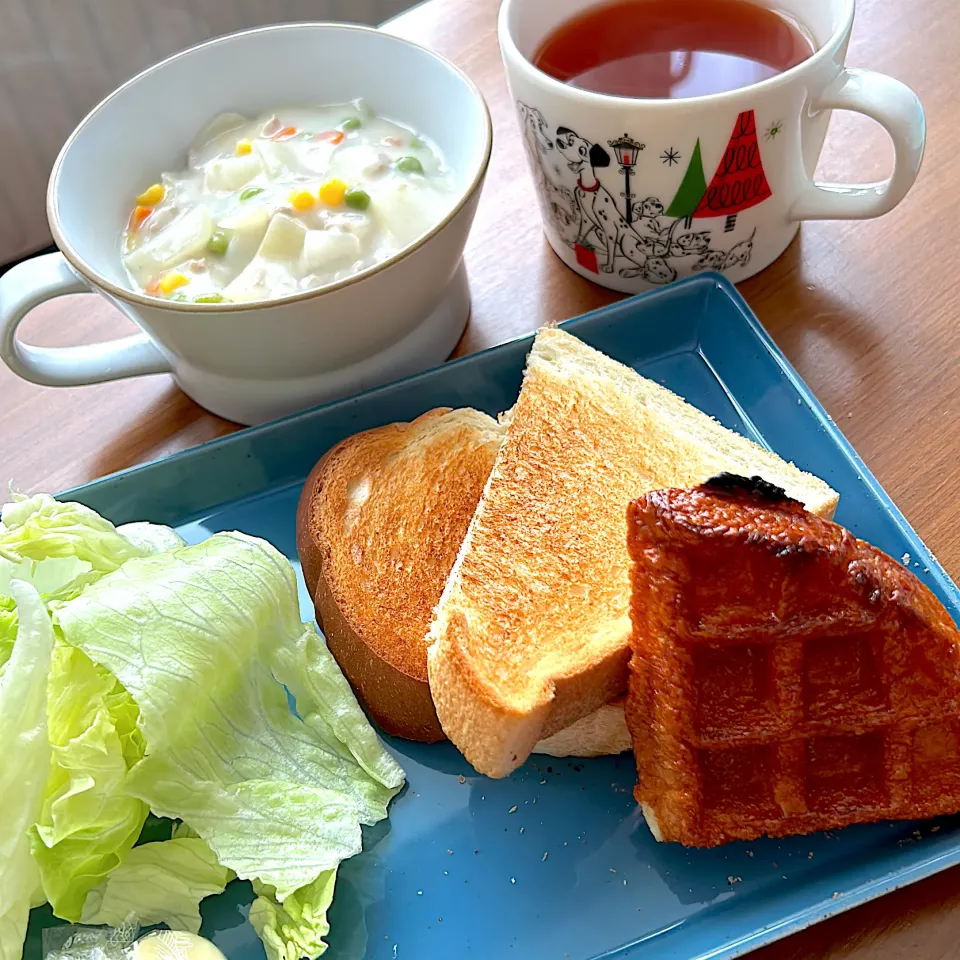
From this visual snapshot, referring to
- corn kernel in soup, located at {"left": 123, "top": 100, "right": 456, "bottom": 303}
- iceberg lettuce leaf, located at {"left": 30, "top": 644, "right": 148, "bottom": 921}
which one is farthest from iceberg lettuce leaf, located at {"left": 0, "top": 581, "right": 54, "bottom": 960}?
corn kernel in soup, located at {"left": 123, "top": 100, "right": 456, "bottom": 303}

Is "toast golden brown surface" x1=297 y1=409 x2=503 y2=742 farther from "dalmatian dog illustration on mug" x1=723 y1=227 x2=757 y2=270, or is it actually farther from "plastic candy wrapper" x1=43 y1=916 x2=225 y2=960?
"dalmatian dog illustration on mug" x1=723 y1=227 x2=757 y2=270

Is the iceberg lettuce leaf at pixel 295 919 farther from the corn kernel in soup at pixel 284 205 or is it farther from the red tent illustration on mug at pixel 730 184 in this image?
the red tent illustration on mug at pixel 730 184

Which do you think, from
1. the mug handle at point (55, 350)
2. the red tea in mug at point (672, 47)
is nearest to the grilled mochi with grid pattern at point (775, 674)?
the red tea in mug at point (672, 47)

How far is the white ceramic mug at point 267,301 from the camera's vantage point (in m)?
1.23

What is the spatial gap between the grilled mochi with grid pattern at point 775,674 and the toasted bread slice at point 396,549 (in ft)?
0.35

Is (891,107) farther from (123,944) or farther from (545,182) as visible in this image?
(123,944)

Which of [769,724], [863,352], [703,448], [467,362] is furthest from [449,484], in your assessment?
[863,352]

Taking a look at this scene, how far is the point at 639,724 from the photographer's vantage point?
0.99m

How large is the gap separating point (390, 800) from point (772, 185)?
893mm

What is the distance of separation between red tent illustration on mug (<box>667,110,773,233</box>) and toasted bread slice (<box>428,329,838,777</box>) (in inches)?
8.7

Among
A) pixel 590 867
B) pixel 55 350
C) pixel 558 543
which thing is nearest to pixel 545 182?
pixel 558 543

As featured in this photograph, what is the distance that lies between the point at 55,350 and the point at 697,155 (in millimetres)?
885

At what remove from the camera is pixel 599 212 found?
1358 millimetres

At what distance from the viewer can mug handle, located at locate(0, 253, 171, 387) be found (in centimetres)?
129
